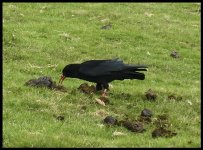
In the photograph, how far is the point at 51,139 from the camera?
13.5 m

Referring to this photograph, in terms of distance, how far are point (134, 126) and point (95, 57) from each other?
410 inches

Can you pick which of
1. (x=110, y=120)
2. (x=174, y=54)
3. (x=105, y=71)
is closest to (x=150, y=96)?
(x=105, y=71)

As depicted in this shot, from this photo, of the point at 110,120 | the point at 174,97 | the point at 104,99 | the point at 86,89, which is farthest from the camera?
the point at 174,97

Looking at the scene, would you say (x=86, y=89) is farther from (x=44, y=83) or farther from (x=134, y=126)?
(x=134, y=126)

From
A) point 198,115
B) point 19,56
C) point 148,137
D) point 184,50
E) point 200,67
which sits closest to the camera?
point 148,137

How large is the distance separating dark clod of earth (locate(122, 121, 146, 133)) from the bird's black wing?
273cm

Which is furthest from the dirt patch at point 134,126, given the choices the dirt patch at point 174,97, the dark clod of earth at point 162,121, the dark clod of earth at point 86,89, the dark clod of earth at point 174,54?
the dark clod of earth at point 174,54

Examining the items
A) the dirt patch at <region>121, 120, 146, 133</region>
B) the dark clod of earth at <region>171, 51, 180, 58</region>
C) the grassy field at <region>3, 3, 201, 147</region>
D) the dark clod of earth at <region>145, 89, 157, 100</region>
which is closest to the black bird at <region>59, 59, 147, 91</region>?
the grassy field at <region>3, 3, 201, 147</region>

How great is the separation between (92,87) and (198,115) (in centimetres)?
391

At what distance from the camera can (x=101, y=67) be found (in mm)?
17688

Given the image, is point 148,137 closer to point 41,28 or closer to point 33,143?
point 33,143

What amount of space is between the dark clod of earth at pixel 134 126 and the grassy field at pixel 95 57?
0.21m

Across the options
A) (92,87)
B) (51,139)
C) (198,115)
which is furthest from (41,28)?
(51,139)

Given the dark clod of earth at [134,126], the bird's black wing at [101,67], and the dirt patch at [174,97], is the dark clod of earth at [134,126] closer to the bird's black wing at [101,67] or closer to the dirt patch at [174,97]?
the bird's black wing at [101,67]
